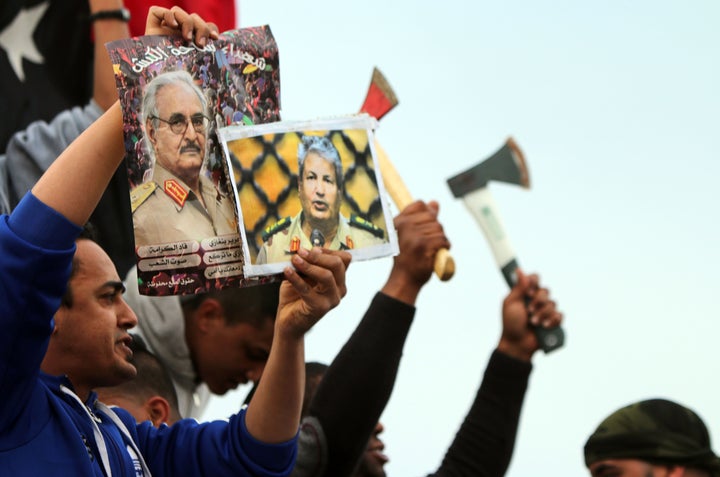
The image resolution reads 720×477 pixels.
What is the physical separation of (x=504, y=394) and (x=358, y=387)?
2.31 feet

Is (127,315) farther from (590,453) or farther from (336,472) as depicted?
(590,453)

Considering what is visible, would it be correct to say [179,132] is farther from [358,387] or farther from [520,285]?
A: [520,285]

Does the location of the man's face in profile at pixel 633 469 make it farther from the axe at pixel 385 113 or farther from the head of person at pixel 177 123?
the head of person at pixel 177 123

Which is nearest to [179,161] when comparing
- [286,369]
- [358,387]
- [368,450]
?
[286,369]

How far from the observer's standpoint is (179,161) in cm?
238

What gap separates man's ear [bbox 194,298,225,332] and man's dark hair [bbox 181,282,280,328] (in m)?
0.01

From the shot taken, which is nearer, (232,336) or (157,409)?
(157,409)

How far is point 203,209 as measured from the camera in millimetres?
2396

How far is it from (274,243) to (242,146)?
0.19 meters

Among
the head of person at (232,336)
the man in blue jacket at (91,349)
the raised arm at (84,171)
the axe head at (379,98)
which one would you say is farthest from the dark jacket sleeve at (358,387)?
the raised arm at (84,171)

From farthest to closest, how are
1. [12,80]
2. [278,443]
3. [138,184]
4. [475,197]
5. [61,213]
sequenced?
[12,80]
[475,197]
[278,443]
[138,184]
[61,213]

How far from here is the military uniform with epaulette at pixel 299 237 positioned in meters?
2.38

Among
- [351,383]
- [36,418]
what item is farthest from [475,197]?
[36,418]

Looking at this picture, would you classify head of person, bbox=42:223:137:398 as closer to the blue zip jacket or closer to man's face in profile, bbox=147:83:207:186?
the blue zip jacket
